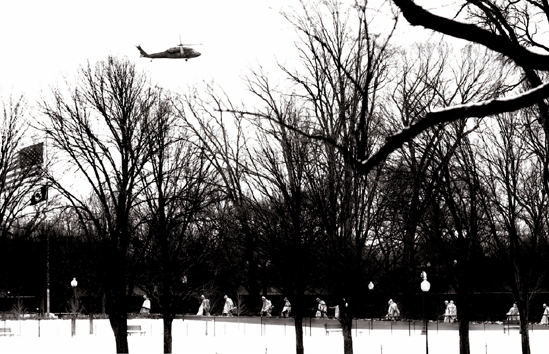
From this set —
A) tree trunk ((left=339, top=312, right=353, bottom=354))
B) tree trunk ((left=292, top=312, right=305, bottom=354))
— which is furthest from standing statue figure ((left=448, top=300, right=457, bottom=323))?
tree trunk ((left=339, top=312, right=353, bottom=354))

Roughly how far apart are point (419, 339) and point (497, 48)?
108ft

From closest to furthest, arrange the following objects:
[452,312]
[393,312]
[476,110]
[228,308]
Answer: [476,110] → [393,312] → [452,312] → [228,308]

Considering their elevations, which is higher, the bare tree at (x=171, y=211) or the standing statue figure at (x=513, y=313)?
the bare tree at (x=171, y=211)

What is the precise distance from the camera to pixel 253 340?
37.2 metres

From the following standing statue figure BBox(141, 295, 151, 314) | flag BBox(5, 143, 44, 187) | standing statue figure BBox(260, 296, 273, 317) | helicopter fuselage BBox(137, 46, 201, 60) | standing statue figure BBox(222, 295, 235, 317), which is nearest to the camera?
flag BBox(5, 143, 44, 187)

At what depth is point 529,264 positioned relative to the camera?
32000 millimetres

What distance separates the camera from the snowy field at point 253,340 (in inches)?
1278

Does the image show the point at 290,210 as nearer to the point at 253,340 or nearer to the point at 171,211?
the point at 171,211

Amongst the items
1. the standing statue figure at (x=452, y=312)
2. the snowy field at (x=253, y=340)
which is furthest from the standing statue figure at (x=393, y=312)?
the standing statue figure at (x=452, y=312)

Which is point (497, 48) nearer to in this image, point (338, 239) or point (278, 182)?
point (338, 239)

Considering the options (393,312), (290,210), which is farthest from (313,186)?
(393,312)

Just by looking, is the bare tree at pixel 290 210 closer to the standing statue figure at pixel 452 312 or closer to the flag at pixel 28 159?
the flag at pixel 28 159

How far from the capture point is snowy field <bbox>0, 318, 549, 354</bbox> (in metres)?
32.5

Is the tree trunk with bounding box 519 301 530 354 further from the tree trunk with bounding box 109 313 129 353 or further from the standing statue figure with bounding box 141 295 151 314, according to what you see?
the standing statue figure with bounding box 141 295 151 314
